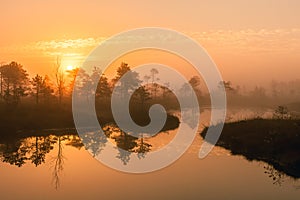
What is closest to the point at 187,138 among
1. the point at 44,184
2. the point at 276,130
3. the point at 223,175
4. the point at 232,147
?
the point at 232,147

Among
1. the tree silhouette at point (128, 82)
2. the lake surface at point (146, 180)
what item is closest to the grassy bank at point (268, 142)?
the lake surface at point (146, 180)

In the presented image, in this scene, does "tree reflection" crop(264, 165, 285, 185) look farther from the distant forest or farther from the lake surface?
the distant forest

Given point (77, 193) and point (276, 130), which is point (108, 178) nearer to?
point (77, 193)

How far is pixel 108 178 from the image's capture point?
23.7m

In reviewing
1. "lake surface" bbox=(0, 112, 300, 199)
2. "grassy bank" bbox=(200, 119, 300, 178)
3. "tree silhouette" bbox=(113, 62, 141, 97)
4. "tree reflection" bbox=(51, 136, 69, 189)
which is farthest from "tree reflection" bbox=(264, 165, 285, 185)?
"tree silhouette" bbox=(113, 62, 141, 97)

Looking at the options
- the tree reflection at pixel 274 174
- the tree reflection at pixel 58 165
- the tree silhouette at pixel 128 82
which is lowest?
the tree reflection at pixel 274 174

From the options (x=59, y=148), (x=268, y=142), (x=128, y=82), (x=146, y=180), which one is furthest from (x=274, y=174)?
(x=128, y=82)

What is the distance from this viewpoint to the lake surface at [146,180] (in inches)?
771

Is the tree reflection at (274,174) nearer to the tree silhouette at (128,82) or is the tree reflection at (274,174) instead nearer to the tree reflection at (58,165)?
the tree reflection at (58,165)

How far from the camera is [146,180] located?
75.4 ft

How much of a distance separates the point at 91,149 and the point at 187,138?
1297cm

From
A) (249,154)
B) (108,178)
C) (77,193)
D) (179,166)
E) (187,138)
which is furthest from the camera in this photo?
(187,138)

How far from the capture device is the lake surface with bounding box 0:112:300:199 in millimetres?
19578

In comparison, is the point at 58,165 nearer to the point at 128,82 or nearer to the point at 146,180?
the point at 146,180
